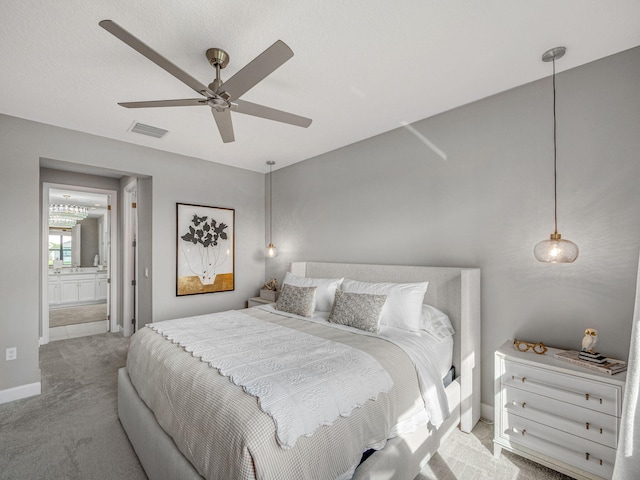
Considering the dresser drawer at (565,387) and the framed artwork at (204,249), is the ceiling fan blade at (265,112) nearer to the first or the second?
the dresser drawer at (565,387)

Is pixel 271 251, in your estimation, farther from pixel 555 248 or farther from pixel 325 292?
pixel 555 248

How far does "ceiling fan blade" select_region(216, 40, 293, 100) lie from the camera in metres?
1.51

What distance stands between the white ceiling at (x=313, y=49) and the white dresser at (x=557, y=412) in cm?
210

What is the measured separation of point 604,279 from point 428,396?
1475mm

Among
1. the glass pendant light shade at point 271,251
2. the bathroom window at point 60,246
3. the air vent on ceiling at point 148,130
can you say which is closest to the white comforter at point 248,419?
the air vent on ceiling at point 148,130

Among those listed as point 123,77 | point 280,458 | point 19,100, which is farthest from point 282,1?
point 19,100

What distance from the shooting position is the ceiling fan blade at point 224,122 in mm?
2093

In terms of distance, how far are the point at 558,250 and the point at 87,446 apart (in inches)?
144

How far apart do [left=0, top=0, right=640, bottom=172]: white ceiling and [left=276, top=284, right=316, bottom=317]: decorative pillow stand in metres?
1.81

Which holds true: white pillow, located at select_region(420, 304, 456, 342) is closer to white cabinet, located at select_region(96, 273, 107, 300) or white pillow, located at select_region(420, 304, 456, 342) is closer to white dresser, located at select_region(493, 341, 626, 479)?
white dresser, located at select_region(493, 341, 626, 479)

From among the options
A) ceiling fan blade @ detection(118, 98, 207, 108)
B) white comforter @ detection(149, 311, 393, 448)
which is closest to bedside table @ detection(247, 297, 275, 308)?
white comforter @ detection(149, 311, 393, 448)

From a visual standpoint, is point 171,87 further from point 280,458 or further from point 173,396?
point 280,458

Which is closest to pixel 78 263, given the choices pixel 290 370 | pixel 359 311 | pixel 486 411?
pixel 359 311

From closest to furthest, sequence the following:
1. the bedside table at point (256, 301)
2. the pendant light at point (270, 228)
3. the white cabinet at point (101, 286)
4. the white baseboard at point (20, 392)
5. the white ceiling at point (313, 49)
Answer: the white ceiling at point (313, 49)
the white baseboard at point (20, 392)
the bedside table at point (256, 301)
the pendant light at point (270, 228)
the white cabinet at point (101, 286)
